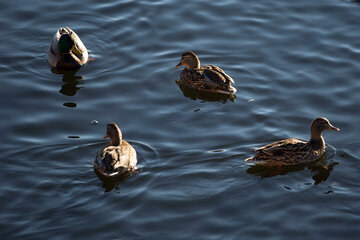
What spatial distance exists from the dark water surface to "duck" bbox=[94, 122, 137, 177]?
0.19 m

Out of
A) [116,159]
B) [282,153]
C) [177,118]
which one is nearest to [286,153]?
[282,153]

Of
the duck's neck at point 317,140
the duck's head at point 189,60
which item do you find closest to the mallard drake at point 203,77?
the duck's head at point 189,60

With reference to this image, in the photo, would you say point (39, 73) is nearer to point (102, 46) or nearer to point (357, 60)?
point (102, 46)

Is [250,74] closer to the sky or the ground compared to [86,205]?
closer to the sky

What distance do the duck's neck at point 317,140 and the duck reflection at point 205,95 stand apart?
213 centimetres

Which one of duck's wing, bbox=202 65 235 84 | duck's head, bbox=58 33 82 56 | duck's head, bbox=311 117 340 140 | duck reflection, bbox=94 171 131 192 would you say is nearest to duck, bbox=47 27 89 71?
duck's head, bbox=58 33 82 56

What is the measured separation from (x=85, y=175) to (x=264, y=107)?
141 inches

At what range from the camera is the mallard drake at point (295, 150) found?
974 cm

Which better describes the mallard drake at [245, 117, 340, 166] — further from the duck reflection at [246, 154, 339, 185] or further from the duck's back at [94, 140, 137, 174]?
the duck's back at [94, 140, 137, 174]

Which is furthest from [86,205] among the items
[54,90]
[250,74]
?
[250,74]

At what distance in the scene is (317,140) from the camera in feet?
33.2

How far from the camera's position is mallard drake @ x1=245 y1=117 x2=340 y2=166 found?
9.74 m

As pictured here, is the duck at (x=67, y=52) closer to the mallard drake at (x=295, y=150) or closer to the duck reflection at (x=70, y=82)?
the duck reflection at (x=70, y=82)

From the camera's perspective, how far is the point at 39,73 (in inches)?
501
